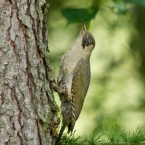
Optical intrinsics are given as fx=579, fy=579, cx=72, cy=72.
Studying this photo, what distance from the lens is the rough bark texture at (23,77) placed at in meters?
3.57

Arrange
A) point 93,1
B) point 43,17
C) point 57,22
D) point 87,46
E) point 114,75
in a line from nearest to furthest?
point 43,17 < point 87,46 < point 93,1 < point 57,22 < point 114,75

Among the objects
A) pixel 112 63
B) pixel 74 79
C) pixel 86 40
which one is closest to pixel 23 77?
pixel 74 79

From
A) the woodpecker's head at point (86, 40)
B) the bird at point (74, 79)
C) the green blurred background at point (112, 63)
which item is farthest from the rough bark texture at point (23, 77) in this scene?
the green blurred background at point (112, 63)

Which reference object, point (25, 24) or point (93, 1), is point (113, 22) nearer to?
point (93, 1)

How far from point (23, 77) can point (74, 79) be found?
1.15m

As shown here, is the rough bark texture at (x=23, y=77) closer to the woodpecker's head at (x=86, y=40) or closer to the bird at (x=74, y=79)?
the bird at (x=74, y=79)

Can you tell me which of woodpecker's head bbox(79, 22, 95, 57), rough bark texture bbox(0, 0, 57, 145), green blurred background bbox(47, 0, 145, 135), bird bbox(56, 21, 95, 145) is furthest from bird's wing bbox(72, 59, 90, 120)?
green blurred background bbox(47, 0, 145, 135)

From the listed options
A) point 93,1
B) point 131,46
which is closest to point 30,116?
point 93,1

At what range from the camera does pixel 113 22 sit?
21.7ft

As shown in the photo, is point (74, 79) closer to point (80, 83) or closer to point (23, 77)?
point (80, 83)

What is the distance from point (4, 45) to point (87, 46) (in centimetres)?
135

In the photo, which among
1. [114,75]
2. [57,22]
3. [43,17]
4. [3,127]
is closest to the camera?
[3,127]

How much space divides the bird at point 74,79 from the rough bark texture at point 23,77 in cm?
84

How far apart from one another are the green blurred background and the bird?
1.47m
